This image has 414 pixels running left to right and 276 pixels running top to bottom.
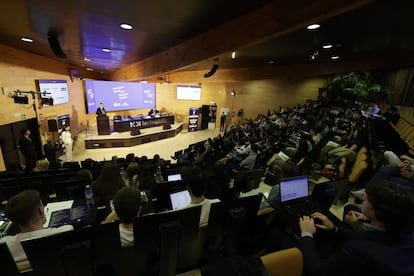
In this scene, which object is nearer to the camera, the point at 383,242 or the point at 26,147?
the point at 383,242

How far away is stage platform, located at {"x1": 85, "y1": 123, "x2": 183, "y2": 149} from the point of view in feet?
31.6

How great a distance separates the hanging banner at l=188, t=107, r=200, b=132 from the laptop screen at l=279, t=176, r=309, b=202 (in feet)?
40.0

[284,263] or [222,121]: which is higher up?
[284,263]

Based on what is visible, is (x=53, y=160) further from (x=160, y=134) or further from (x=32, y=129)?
(x=160, y=134)

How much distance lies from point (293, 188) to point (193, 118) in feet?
40.3

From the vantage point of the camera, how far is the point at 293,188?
7.63ft

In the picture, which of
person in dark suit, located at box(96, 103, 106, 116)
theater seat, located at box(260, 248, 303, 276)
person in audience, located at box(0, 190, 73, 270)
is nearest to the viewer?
theater seat, located at box(260, 248, 303, 276)

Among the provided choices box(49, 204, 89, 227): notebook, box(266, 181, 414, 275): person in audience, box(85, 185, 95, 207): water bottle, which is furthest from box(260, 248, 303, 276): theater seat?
box(85, 185, 95, 207): water bottle

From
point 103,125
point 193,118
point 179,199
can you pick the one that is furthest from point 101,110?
point 179,199

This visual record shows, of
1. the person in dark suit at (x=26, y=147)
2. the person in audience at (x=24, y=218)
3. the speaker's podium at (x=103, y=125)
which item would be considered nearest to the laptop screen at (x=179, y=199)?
the person in audience at (x=24, y=218)

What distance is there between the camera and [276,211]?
220cm

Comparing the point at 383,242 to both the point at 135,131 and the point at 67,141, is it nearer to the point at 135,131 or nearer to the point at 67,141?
the point at 67,141

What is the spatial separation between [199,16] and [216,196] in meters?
2.28

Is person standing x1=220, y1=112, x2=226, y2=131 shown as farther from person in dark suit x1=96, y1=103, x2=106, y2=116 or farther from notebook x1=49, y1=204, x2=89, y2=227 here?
notebook x1=49, y1=204, x2=89, y2=227
